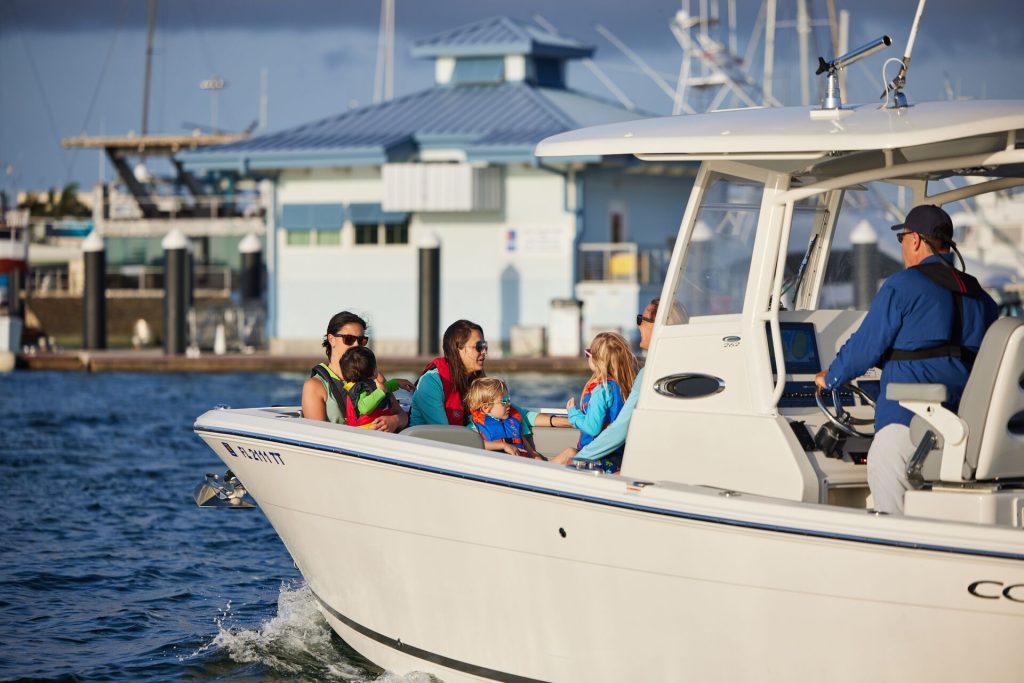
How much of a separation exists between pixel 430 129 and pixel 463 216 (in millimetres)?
2485

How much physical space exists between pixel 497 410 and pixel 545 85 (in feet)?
96.9

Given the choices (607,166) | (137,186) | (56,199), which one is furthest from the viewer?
(56,199)

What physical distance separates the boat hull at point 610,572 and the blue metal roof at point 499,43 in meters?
28.3

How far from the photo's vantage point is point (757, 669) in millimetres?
5680

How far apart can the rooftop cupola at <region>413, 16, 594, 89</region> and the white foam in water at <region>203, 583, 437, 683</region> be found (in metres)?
27.2

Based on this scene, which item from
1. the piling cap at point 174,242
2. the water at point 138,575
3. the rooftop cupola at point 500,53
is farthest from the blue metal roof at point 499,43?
the water at point 138,575

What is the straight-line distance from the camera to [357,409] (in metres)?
7.46

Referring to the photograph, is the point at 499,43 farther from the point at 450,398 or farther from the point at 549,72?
the point at 450,398

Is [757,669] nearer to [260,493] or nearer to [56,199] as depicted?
[260,493]

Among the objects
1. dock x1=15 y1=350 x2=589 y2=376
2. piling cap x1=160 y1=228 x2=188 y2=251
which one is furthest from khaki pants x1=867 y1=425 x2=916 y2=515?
piling cap x1=160 y1=228 x2=188 y2=251

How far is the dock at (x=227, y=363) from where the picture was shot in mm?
27203

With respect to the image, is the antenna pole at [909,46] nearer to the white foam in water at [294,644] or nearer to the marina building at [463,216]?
the white foam in water at [294,644]

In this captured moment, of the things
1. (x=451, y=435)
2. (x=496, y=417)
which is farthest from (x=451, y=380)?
(x=451, y=435)

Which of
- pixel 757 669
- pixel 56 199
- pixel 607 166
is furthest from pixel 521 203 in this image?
pixel 56 199
